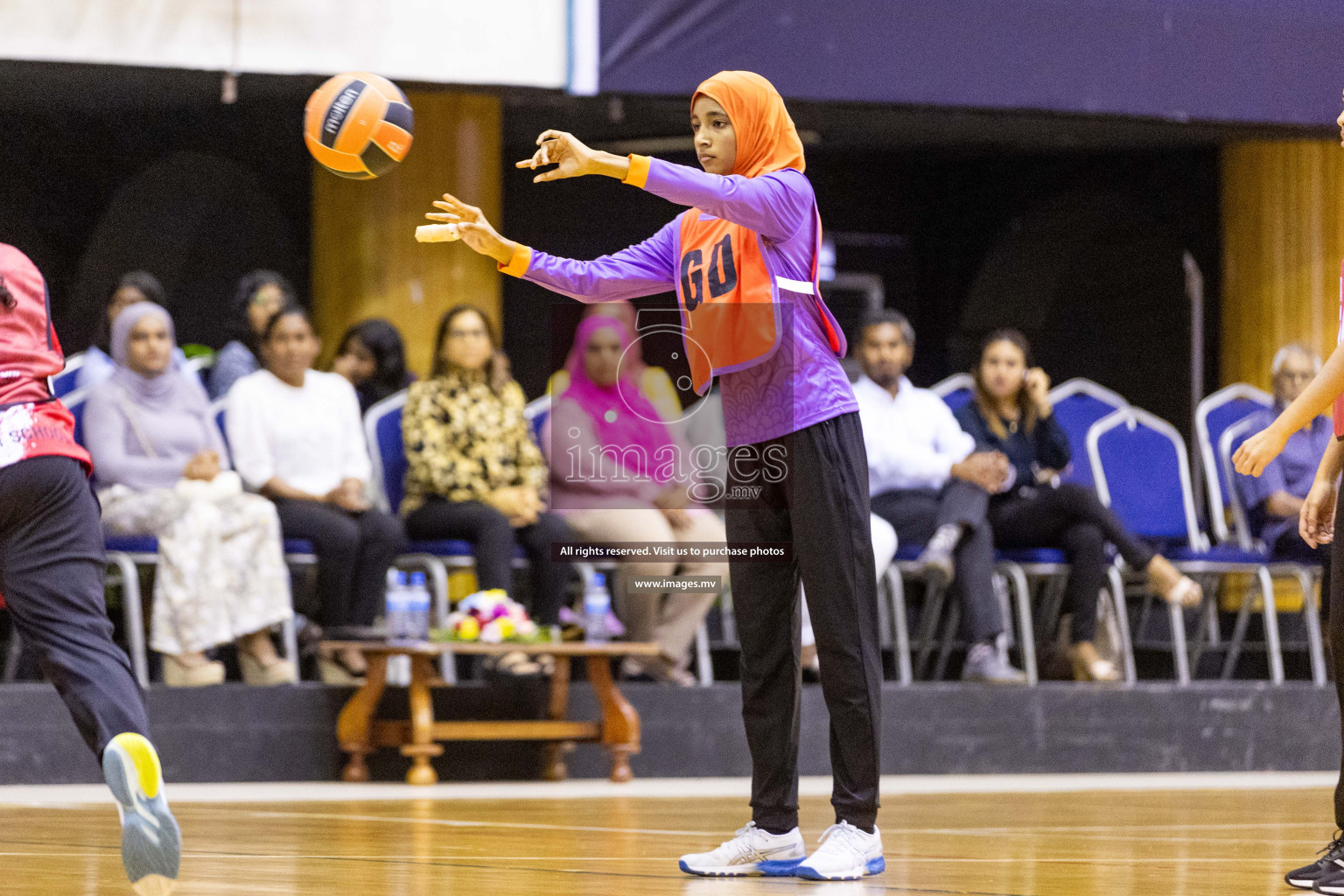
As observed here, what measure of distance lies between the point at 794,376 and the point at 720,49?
3.61m

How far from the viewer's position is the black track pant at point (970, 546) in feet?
21.3

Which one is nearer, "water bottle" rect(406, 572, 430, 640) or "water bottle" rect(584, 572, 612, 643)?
"water bottle" rect(406, 572, 430, 640)

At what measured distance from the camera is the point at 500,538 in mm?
6242

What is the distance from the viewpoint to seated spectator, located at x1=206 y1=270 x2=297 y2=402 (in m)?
6.54

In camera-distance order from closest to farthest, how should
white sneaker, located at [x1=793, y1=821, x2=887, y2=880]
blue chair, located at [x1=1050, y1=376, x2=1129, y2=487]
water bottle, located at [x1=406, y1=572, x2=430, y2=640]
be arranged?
1. white sneaker, located at [x1=793, y1=821, x2=887, y2=880]
2. water bottle, located at [x1=406, y1=572, x2=430, y2=640]
3. blue chair, located at [x1=1050, y1=376, x2=1129, y2=487]

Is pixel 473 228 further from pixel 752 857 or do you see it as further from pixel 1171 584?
pixel 1171 584

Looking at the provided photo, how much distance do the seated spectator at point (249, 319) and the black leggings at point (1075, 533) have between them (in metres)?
2.72

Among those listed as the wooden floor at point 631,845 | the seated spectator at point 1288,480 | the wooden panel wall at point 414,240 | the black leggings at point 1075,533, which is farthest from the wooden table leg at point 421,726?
the seated spectator at point 1288,480

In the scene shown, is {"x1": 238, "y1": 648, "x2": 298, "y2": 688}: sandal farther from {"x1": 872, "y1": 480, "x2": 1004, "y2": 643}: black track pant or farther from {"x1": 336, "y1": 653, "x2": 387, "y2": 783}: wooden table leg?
{"x1": 872, "y1": 480, "x2": 1004, "y2": 643}: black track pant

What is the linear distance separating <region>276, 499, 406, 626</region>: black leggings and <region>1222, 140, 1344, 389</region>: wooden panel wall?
4.81 m

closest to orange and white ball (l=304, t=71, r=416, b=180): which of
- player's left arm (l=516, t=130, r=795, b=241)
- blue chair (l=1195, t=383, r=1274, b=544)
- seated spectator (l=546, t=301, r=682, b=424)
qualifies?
player's left arm (l=516, t=130, r=795, b=241)

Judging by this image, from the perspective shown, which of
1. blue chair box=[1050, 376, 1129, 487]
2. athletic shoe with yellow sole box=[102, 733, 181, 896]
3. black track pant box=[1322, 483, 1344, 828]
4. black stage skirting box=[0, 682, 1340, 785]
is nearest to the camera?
athletic shoe with yellow sole box=[102, 733, 181, 896]

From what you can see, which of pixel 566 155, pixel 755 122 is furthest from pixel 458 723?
pixel 566 155

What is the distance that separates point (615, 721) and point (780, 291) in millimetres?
2869
